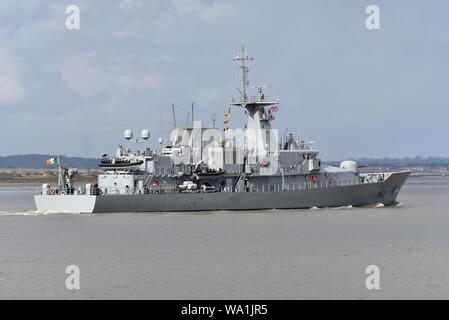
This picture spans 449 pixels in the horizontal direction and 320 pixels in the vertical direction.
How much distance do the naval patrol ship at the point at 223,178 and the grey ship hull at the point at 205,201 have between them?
7 centimetres

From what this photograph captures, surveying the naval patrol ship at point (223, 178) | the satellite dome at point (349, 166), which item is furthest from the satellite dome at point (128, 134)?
the satellite dome at point (349, 166)

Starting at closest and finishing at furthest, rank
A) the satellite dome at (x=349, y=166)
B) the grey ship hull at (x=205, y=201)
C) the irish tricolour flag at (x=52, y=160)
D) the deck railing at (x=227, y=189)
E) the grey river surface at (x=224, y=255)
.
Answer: the grey river surface at (x=224, y=255)
the grey ship hull at (x=205, y=201)
the deck railing at (x=227, y=189)
the irish tricolour flag at (x=52, y=160)
the satellite dome at (x=349, y=166)

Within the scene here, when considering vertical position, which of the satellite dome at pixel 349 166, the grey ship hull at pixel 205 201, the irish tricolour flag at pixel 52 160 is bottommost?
the grey ship hull at pixel 205 201

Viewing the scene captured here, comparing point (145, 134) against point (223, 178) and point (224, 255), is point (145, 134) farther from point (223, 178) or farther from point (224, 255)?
point (224, 255)

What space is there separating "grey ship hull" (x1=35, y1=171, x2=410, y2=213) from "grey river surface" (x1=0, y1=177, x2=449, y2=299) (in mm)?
872

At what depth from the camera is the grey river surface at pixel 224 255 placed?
22219mm

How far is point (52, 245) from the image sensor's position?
→ 1261 inches

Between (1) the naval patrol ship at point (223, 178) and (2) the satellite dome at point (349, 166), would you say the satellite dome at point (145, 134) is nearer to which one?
(1) the naval patrol ship at point (223, 178)

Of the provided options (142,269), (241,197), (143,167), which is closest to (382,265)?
(142,269)

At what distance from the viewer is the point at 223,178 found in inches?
1881

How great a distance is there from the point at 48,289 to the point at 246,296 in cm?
667

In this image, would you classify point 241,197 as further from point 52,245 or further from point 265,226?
point 52,245

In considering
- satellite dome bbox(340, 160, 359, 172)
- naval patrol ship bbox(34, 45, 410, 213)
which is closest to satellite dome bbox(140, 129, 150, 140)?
naval patrol ship bbox(34, 45, 410, 213)

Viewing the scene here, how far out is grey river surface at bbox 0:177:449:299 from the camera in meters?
22.2
